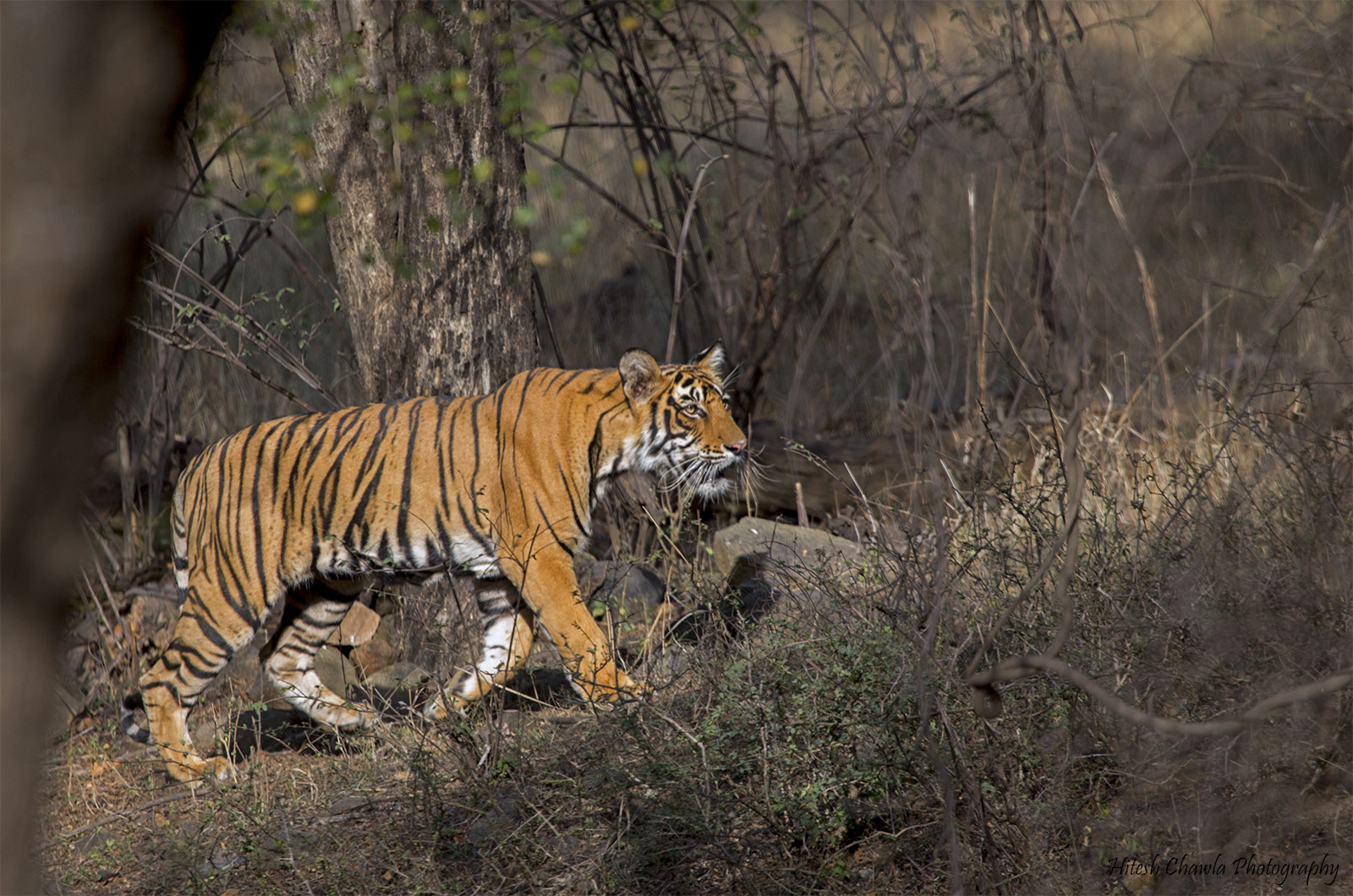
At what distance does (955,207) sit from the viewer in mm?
10859

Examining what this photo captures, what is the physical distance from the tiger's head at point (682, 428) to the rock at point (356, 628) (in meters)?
2.02

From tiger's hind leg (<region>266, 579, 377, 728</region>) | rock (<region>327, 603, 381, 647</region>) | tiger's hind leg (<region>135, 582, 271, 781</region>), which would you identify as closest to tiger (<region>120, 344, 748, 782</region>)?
tiger's hind leg (<region>135, 582, 271, 781</region>)

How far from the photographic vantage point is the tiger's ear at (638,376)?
16.3ft

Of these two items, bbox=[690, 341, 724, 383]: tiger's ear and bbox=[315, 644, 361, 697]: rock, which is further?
bbox=[315, 644, 361, 697]: rock

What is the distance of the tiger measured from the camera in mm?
4918

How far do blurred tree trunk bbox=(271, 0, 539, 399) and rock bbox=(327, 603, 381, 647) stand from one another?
125cm

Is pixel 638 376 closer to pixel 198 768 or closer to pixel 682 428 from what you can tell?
pixel 682 428

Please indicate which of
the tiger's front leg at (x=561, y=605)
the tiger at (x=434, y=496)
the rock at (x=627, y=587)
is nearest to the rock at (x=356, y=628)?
the tiger at (x=434, y=496)

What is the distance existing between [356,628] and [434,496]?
1.52 meters

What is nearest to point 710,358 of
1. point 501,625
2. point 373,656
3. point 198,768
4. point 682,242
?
point 682,242

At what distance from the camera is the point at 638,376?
504 centimetres

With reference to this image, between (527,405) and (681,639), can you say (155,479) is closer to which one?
(527,405)

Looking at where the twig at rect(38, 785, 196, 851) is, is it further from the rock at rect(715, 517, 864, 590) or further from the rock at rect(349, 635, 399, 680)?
the rock at rect(715, 517, 864, 590)

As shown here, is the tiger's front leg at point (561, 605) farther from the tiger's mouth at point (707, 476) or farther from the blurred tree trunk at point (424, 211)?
the blurred tree trunk at point (424, 211)
